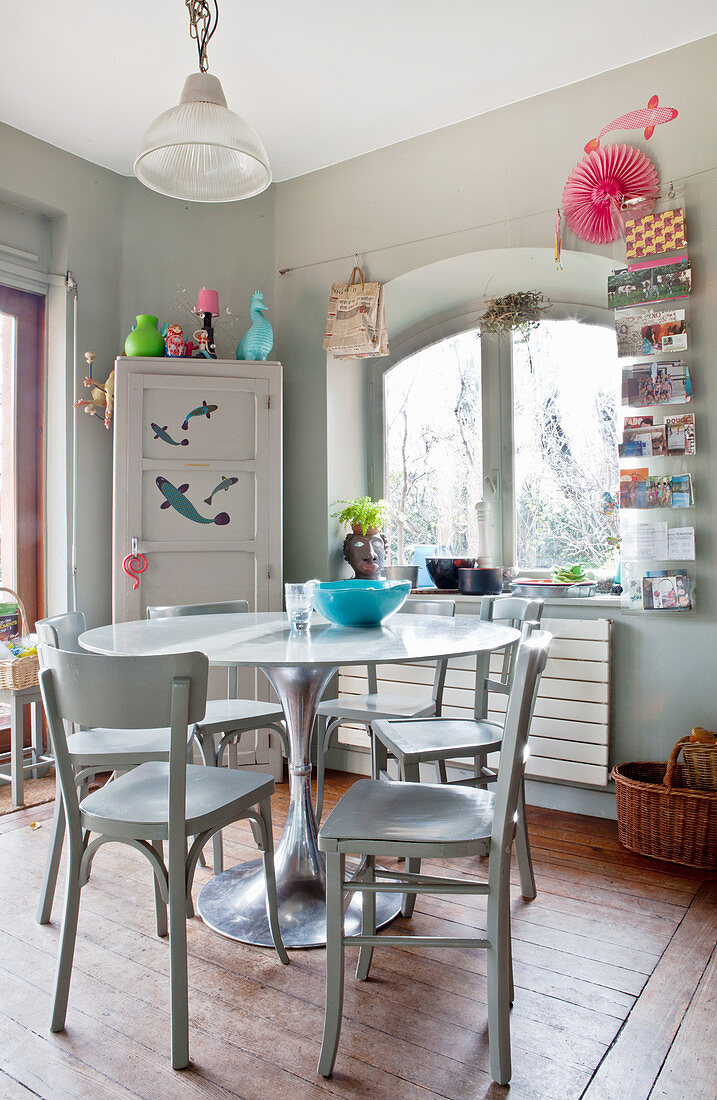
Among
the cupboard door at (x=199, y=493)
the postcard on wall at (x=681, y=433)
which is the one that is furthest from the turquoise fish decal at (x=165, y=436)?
the postcard on wall at (x=681, y=433)

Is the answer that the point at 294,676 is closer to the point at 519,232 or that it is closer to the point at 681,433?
the point at 681,433

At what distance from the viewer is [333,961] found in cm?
145

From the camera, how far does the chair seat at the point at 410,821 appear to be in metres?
1.43

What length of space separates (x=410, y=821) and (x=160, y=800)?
0.56 meters

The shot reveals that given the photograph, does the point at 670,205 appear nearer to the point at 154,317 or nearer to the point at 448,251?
the point at 448,251

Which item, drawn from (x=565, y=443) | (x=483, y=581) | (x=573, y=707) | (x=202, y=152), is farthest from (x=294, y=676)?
(x=565, y=443)

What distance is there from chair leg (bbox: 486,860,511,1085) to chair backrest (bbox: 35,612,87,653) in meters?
1.23

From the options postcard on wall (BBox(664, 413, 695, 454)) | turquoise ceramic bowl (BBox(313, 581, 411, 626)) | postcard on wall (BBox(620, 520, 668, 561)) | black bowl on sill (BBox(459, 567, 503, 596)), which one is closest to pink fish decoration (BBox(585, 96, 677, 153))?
postcard on wall (BBox(664, 413, 695, 454))

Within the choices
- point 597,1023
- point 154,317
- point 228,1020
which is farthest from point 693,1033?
point 154,317

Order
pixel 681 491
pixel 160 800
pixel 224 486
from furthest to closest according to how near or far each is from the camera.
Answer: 1. pixel 224 486
2. pixel 681 491
3. pixel 160 800

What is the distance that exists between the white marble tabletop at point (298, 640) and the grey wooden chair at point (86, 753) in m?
0.16

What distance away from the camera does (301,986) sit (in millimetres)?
1770

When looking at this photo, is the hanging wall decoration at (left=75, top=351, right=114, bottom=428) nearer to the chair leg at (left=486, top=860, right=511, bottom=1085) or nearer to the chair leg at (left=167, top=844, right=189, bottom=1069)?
the chair leg at (left=167, top=844, right=189, bottom=1069)

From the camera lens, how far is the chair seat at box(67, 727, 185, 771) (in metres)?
1.91
